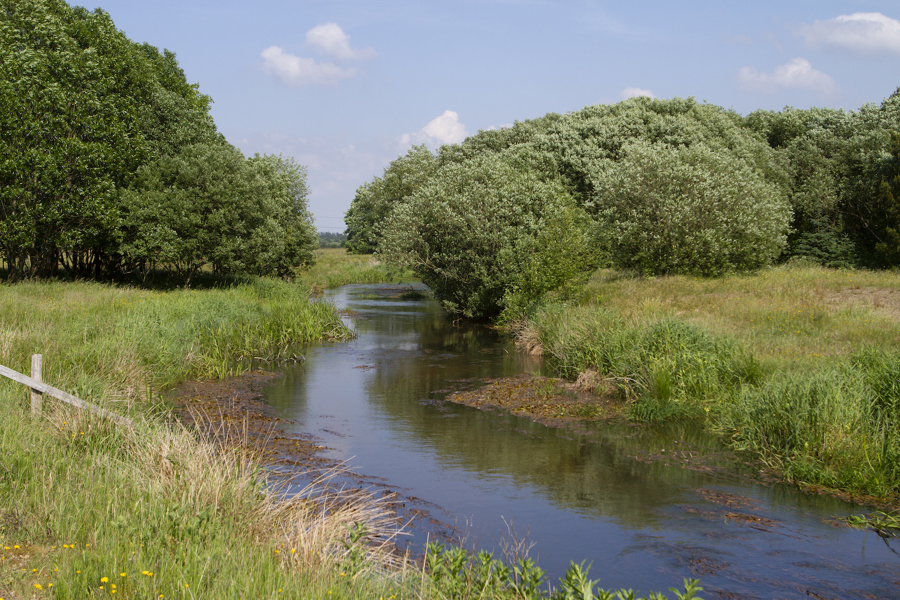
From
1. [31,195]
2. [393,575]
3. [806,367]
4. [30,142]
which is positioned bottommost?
[393,575]

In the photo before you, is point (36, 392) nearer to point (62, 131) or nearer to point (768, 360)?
point (768, 360)

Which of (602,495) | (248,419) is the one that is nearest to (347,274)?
(248,419)

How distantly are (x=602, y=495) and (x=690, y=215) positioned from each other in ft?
73.8

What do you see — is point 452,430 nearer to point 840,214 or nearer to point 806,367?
point 806,367

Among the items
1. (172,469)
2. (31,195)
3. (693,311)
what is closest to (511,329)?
(693,311)

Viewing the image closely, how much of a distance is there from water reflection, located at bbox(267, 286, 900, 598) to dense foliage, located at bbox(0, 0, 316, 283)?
53.7ft

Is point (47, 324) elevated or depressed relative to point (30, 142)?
depressed

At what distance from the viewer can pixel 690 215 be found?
31125mm

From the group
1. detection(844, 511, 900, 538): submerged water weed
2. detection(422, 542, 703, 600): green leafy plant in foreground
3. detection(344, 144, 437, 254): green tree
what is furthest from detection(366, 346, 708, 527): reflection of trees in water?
detection(344, 144, 437, 254): green tree

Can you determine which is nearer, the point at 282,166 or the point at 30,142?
the point at 30,142

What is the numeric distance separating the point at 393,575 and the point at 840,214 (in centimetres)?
4827

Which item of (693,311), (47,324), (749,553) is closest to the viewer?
(749,553)

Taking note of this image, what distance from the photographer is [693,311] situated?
24.0 meters

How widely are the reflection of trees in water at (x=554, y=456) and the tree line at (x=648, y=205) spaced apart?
42.5 ft
